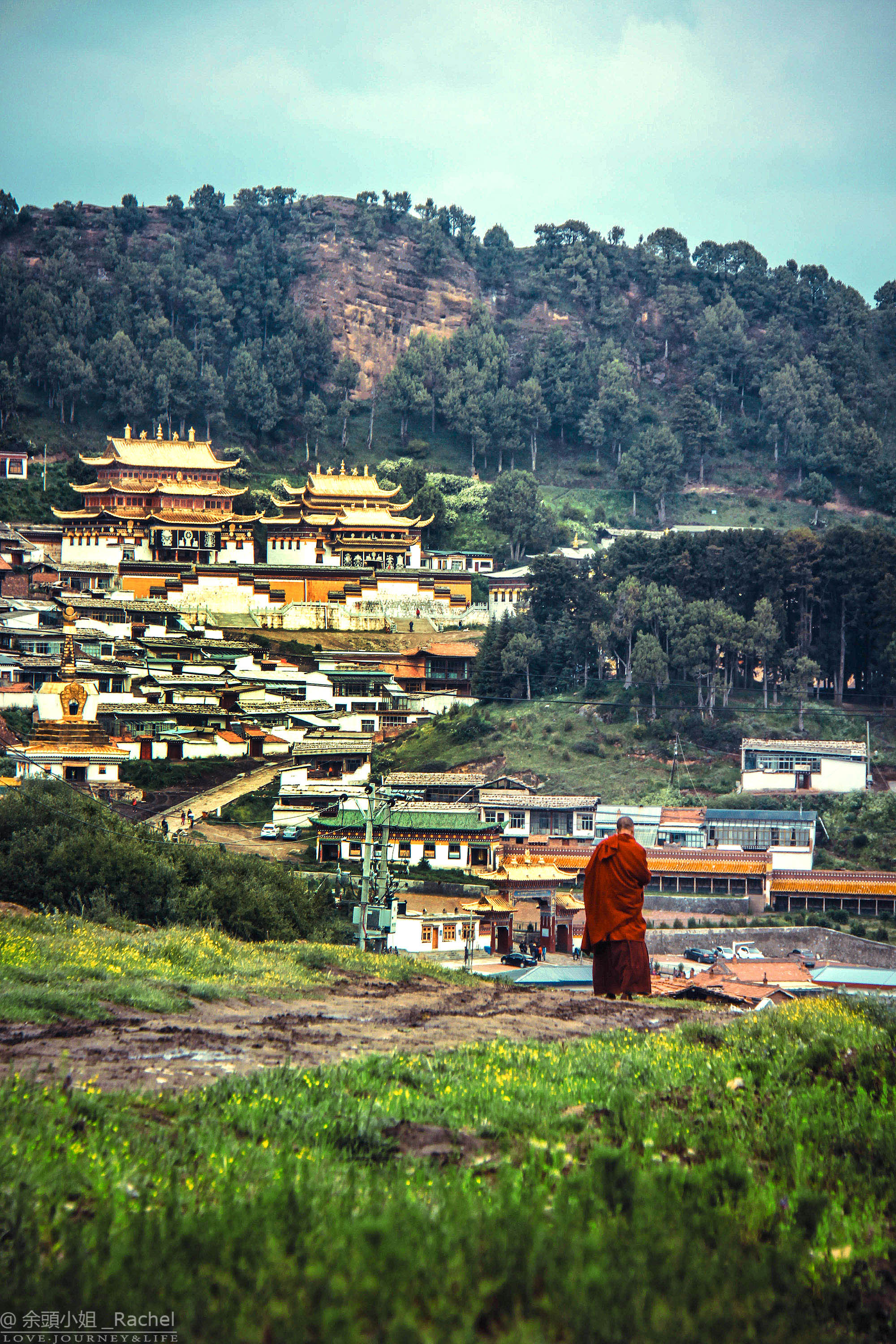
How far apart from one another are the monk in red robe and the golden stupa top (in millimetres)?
57677

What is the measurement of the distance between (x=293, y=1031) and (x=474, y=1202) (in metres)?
5.53

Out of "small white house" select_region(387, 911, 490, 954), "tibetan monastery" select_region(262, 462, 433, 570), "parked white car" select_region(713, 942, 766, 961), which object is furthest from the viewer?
"tibetan monastery" select_region(262, 462, 433, 570)

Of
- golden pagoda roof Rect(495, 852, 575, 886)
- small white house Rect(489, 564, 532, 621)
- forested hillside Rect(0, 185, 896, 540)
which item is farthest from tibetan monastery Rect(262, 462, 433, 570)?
golden pagoda roof Rect(495, 852, 575, 886)

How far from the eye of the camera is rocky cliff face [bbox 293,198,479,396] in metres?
101

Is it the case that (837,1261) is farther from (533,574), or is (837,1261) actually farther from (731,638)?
(533,574)

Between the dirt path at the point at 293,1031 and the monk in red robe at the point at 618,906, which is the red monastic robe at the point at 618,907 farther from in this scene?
the dirt path at the point at 293,1031

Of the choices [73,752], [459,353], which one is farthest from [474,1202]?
[459,353]

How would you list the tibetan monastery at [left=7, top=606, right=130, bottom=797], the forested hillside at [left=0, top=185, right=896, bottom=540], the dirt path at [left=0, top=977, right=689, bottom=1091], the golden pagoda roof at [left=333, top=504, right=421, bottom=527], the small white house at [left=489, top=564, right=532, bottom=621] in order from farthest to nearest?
1. the forested hillside at [left=0, top=185, right=896, bottom=540]
2. the golden pagoda roof at [left=333, top=504, right=421, bottom=527]
3. the small white house at [left=489, top=564, right=532, bottom=621]
4. the tibetan monastery at [left=7, top=606, right=130, bottom=797]
5. the dirt path at [left=0, top=977, right=689, bottom=1091]

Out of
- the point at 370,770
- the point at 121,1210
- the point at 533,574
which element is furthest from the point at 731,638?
the point at 121,1210

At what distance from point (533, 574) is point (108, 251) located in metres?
57.0

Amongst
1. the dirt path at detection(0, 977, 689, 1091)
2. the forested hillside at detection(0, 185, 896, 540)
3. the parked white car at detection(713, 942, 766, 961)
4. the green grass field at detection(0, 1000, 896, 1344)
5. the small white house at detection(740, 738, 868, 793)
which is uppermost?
the forested hillside at detection(0, 185, 896, 540)

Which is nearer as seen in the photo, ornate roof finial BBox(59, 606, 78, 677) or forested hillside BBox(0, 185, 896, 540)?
ornate roof finial BBox(59, 606, 78, 677)

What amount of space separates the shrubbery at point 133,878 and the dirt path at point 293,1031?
560 cm

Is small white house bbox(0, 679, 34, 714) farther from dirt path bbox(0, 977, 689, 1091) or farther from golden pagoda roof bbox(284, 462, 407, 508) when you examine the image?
dirt path bbox(0, 977, 689, 1091)
